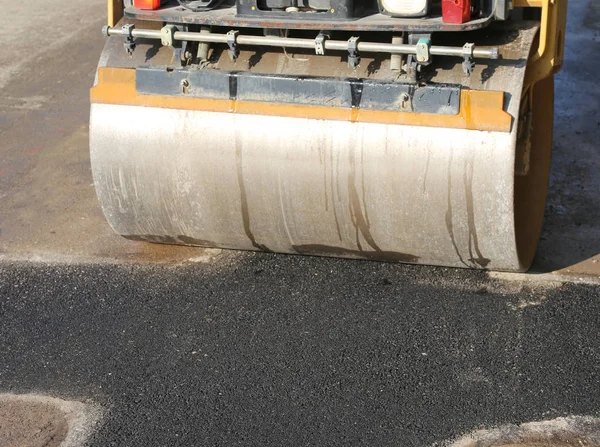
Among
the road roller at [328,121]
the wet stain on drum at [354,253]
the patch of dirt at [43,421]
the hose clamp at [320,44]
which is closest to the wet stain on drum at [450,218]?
the road roller at [328,121]

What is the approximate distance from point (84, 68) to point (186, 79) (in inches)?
159

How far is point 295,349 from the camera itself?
390 cm

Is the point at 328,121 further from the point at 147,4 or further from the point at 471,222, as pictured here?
the point at 147,4

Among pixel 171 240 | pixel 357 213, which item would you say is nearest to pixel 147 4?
pixel 171 240

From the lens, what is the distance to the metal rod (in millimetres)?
3660

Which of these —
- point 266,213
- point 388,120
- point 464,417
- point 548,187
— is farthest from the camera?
point 548,187

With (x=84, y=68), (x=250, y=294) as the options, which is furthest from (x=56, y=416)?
(x=84, y=68)

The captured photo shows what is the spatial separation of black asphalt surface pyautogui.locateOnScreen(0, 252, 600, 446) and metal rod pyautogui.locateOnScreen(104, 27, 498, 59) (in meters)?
1.09

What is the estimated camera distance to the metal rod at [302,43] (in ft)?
12.0

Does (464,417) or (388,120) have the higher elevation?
(388,120)

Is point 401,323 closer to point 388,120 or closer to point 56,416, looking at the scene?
point 388,120

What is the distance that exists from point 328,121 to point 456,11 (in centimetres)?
67

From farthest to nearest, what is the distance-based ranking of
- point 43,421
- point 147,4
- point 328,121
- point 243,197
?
point 243,197, point 147,4, point 328,121, point 43,421

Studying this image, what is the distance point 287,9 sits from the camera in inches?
154
